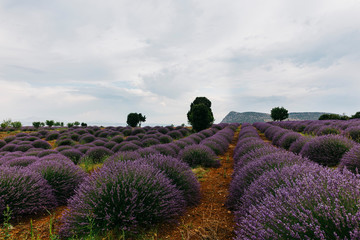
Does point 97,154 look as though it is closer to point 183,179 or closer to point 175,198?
point 183,179

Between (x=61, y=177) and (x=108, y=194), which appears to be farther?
(x=61, y=177)

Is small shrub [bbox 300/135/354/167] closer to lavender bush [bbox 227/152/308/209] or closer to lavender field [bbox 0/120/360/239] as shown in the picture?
lavender field [bbox 0/120/360/239]

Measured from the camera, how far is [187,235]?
2.58 m

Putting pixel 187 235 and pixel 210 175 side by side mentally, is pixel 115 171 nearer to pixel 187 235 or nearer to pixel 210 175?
→ pixel 187 235

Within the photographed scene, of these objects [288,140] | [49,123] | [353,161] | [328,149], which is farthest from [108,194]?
[49,123]

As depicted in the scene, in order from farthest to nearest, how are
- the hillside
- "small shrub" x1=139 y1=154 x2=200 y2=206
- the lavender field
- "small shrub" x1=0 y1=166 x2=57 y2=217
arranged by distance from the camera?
the hillside → "small shrub" x1=139 y1=154 x2=200 y2=206 → "small shrub" x1=0 y1=166 x2=57 y2=217 → the lavender field

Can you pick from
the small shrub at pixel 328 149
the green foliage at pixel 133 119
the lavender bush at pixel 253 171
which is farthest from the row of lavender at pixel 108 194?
the green foliage at pixel 133 119

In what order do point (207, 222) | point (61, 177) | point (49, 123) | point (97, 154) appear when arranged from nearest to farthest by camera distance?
point (207, 222) → point (61, 177) → point (97, 154) → point (49, 123)

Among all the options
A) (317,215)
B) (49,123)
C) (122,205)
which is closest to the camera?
(317,215)

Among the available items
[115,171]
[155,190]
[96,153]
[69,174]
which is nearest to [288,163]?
[155,190]

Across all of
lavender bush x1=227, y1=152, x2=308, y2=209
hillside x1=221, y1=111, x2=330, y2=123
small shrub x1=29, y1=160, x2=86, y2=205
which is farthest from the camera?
hillside x1=221, y1=111, x2=330, y2=123

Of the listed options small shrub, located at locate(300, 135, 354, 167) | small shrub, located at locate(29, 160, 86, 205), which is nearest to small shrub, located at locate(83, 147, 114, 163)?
small shrub, located at locate(29, 160, 86, 205)

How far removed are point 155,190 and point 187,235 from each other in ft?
2.42

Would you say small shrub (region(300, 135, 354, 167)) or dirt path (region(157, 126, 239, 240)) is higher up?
small shrub (region(300, 135, 354, 167))
